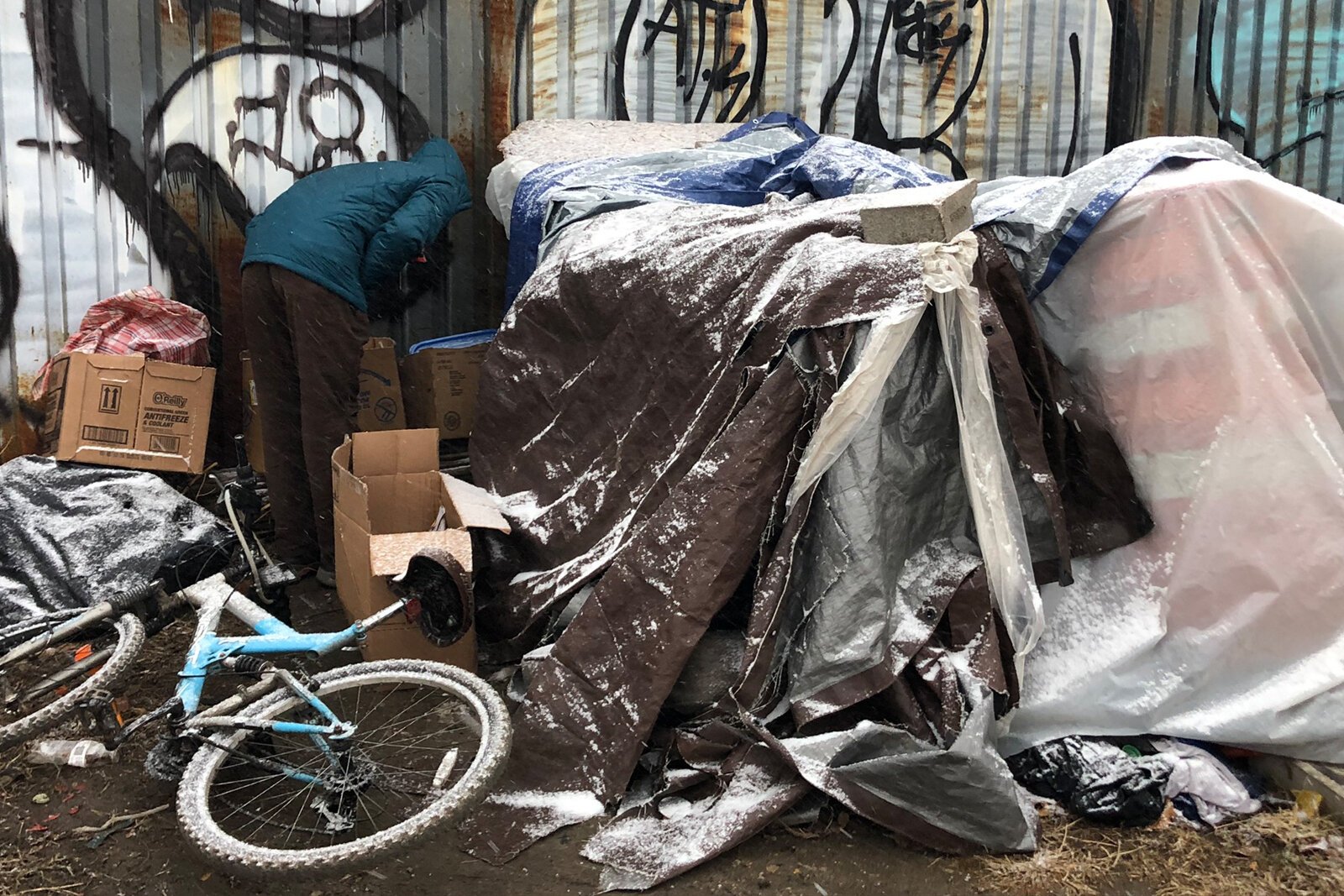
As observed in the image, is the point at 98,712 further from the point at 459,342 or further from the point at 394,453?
the point at 459,342

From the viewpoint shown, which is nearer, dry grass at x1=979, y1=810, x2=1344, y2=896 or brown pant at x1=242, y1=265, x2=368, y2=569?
dry grass at x1=979, y1=810, x2=1344, y2=896

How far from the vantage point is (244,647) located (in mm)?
2828

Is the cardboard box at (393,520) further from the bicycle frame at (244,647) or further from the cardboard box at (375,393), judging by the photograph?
the cardboard box at (375,393)

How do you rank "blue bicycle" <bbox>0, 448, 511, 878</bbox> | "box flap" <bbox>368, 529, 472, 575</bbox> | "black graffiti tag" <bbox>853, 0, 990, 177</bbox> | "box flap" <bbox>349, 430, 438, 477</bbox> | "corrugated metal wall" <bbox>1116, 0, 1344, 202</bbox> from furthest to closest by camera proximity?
"corrugated metal wall" <bbox>1116, 0, 1344, 202</bbox> → "black graffiti tag" <bbox>853, 0, 990, 177</bbox> → "box flap" <bbox>349, 430, 438, 477</bbox> → "box flap" <bbox>368, 529, 472, 575</bbox> → "blue bicycle" <bbox>0, 448, 511, 878</bbox>

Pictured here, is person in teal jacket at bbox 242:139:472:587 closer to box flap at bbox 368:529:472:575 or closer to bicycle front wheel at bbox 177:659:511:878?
box flap at bbox 368:529:472:575

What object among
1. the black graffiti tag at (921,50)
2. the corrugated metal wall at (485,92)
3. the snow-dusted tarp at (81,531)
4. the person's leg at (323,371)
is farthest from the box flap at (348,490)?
the black graffiti tag at (921,50)

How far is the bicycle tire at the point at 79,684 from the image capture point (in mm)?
2873

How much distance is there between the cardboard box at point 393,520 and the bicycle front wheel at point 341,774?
469mm

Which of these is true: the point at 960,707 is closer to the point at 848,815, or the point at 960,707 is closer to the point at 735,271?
the point at 848,815

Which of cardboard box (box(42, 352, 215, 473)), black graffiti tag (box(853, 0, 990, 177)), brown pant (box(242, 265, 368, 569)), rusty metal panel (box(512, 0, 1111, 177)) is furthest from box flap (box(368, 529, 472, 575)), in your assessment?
black graffiti tag (box(853, 0, 990, 177))

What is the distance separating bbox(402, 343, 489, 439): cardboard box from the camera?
5.07 meters

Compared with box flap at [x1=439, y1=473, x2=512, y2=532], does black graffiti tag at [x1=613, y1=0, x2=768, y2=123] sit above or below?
above

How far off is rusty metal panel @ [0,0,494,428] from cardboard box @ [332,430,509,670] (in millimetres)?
1451

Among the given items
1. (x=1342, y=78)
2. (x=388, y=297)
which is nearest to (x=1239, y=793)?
(x=388, y=297)
